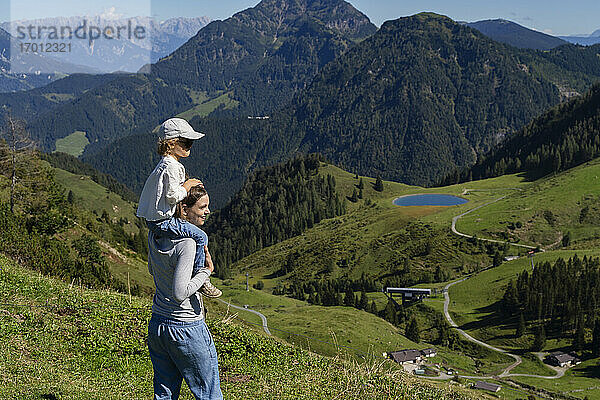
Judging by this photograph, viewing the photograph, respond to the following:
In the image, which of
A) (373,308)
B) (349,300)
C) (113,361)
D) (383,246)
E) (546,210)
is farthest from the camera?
(383,246)

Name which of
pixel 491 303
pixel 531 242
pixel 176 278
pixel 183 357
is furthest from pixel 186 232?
pixel 531 242

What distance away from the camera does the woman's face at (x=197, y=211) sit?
750 cm

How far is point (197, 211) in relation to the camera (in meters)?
7.53

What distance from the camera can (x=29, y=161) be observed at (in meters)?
58.1

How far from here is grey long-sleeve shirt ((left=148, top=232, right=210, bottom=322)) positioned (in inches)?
286

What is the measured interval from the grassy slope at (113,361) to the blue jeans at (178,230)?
6063 millimetres

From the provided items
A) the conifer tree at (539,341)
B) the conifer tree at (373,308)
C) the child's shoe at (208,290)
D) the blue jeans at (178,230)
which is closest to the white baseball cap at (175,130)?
the blue jeans at (178,230)

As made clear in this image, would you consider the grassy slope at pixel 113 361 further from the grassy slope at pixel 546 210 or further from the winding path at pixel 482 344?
the grassy slope at pixel 546 210

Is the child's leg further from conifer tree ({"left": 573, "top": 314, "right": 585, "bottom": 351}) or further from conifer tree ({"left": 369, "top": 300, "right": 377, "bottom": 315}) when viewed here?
conifer tree ({"left": 369, "top": 300, "right": 377, "bottom": 315})

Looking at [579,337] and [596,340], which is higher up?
[596,340]

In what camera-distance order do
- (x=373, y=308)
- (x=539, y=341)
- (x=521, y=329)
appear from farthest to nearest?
(x=373, y=308)
(x=521, y=329)
(x=539, y=341)

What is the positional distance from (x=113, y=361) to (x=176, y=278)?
9.77 m

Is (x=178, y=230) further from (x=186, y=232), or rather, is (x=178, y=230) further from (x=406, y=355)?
(x=406, y=355)

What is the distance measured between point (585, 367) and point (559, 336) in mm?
12367
